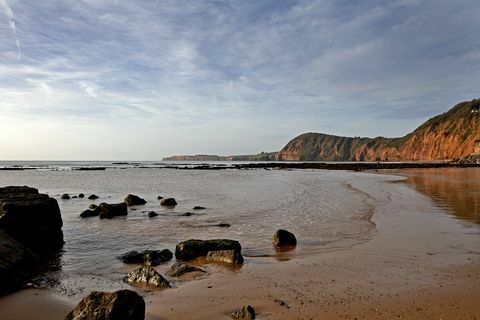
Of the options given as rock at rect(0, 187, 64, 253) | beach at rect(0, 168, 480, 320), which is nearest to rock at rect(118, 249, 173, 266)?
beach at rect(0, 168, 480, 320)

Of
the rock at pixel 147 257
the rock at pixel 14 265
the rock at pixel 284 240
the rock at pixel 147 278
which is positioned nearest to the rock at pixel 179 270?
the rock at pixel 147 278

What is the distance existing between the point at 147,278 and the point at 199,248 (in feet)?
10.1

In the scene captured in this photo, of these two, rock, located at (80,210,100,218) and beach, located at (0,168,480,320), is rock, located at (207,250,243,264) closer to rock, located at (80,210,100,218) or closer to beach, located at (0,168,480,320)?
beach, located at (0,168,480,320)

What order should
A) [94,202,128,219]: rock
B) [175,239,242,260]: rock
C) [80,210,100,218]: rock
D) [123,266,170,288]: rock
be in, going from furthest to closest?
[80,210,100,218]: rock → [94,202,128,219]: rock → [175,239,242,260]: rock → [123,266,170,288]: rock

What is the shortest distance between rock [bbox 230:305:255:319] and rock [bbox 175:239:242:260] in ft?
15.3

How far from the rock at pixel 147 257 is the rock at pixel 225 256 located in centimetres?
142

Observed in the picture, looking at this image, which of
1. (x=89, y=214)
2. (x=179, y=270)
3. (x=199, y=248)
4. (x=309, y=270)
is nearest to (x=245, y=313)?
(x=179, y=270)

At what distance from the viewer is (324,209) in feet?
74.6

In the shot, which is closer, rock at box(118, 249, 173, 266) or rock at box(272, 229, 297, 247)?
rock at box(118, 249, 173, 266)

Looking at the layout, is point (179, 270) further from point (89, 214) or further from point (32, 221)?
point (89, 214)

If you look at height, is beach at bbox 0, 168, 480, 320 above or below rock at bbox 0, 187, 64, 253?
below

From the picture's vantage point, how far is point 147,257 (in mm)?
11555

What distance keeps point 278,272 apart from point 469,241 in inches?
299

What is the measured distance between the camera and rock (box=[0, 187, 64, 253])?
43.6 ft
